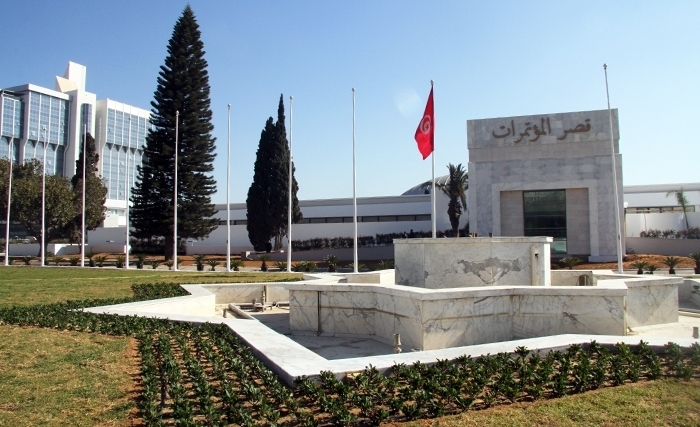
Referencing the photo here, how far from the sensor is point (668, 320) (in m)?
11.1

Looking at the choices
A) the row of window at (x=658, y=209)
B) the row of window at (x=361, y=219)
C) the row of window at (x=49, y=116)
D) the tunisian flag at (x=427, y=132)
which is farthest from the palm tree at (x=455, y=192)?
the row of window at (x=49, y=116)

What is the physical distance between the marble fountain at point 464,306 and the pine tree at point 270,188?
25.9 meters

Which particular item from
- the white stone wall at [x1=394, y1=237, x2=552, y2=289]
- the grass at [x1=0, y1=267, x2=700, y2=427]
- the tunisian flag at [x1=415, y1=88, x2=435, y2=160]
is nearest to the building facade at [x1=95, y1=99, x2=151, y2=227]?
Answer: the tunisian flag at [x1=415, y1=88, x2=435, y2=160]

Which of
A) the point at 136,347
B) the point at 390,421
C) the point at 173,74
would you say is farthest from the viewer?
the point at 173,74

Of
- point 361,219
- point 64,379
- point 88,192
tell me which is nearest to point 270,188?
point 361,219

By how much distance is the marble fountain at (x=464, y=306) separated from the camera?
8391 millimetres

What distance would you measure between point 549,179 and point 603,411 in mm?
25607

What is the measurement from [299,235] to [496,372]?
39310 mm

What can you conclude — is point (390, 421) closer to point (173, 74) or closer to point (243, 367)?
point (243, 367)

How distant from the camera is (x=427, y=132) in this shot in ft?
48.7

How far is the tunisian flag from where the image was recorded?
14.7 m

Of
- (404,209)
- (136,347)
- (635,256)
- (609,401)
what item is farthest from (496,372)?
(404,209)

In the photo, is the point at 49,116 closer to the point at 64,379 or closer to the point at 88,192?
the point at 88,192

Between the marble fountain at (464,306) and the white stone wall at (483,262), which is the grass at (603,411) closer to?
the marble fountain at (464,306)
